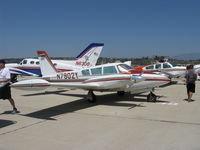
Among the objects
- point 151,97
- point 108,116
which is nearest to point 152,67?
point 151,97

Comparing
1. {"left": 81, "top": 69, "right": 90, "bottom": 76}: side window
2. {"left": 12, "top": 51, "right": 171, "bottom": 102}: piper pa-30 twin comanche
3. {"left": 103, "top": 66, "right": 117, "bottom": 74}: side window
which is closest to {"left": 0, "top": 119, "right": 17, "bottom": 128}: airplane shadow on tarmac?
{"left": 12, "top": 51, "right": 171, "bottom": 102}: piper pa-30 twin comanche

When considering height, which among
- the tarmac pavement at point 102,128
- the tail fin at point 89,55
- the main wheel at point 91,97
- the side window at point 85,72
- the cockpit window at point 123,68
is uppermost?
the tail fin at point 89,55

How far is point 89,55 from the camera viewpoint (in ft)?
67.8

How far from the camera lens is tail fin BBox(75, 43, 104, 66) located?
20500mm

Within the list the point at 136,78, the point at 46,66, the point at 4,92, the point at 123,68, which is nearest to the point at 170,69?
the point at 123,68

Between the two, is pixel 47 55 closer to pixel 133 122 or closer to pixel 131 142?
pixel 133 122

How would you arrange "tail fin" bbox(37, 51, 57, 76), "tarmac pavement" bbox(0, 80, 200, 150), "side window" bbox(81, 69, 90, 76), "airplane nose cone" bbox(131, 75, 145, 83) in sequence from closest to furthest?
"tarmac pavement" bbox(0, 80, 200, 150), "airplane nose cone" bbox(131, 75, 145, 83), "side window" bbox(81, 69, 90, 76), "tail fin" bbox(37, 51, 57, 76)

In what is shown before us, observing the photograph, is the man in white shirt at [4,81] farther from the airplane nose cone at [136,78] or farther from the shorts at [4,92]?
the airplane nose cone at [136,78]

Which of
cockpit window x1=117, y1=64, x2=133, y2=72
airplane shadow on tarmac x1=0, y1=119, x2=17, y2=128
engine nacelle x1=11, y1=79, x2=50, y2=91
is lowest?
airplane shadow on tarmac x1=0, y1=119, x2=17, y2=128

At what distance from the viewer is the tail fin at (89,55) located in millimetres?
20500

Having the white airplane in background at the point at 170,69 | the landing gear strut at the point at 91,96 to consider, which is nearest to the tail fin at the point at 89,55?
the white airplane in background at the point at 170,69

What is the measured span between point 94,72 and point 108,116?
3446 mm

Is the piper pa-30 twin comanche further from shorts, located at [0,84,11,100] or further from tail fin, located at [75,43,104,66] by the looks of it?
tail fin, located at [75,43,104,66]

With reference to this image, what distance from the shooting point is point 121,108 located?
29.3ft
